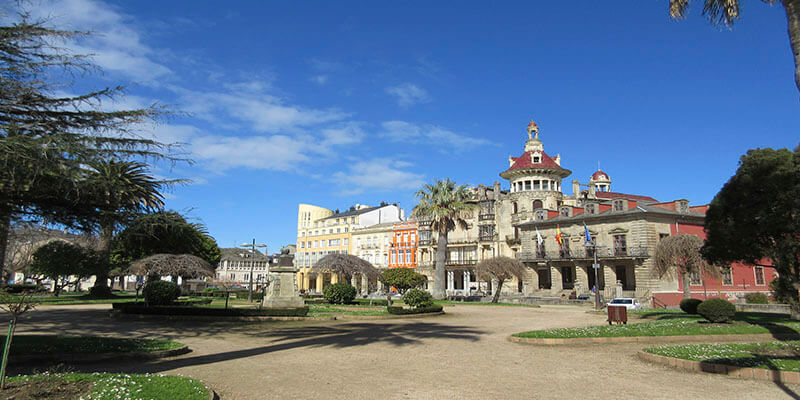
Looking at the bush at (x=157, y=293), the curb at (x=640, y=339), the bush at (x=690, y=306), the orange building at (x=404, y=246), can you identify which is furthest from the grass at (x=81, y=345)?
the orange building at (x=404, y=246)

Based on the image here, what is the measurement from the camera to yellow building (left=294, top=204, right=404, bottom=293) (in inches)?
3209

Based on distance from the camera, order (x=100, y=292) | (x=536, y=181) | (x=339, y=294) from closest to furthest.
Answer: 1. (x=339, y=294)
2. (x=100, y=292)
3. (x=536, y=181)

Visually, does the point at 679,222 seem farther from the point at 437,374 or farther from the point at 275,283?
the point at 437,374

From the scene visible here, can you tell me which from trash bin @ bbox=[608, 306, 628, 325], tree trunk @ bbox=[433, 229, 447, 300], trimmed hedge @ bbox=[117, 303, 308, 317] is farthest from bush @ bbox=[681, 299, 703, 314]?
tree trunk @ bbox=[433, 229, 447, 300]

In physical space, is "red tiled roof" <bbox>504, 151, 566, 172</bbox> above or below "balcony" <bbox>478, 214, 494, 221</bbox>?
above

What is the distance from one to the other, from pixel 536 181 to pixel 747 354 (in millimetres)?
50199

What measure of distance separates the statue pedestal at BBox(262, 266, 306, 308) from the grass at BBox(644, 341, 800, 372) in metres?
18.5

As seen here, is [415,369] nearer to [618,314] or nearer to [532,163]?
[618,314]

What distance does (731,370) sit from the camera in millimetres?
9555

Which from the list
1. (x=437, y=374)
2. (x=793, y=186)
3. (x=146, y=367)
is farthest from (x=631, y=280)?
(x=146, y=367)

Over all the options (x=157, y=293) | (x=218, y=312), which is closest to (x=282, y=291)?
(x=218, y=312)

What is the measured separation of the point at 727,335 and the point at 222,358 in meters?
15.1

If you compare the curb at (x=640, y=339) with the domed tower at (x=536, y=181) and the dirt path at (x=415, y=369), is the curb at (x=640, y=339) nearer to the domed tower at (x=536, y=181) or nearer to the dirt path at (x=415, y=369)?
the dirt path at (x=415, y=369)

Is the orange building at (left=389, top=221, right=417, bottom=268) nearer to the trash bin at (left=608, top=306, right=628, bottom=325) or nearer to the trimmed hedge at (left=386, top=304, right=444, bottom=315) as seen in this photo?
the trimmed hedge at (left=386, top=304, right=444, bottom=315)
